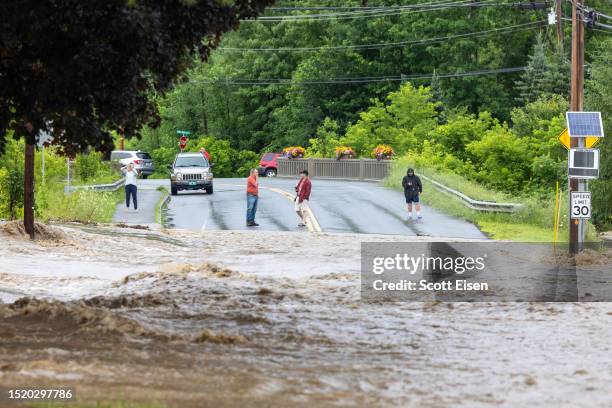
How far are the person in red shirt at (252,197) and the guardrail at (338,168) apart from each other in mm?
27787

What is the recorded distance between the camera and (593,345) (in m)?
15.1

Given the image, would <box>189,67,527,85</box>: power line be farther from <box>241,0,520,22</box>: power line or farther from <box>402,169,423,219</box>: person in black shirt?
<box>402,169,423,219</box>: person in black shirt

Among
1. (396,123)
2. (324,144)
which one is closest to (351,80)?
(324,144)

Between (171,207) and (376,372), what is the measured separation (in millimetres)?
32709

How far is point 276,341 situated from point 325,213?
87.9 ft

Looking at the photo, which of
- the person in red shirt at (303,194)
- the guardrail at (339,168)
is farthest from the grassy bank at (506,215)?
the person in red shirt at (303,194)

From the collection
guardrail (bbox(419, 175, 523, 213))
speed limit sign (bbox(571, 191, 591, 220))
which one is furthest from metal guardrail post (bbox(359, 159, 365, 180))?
speed limit sign (bbox(571, 191, 591, 220))

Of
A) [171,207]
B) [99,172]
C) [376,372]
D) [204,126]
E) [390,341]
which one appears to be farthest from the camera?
[204,126]

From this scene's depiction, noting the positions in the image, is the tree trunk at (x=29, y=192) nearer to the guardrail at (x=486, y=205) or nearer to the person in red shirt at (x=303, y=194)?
the person in red shirt at (x=303, y=194)

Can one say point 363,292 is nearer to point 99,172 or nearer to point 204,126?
point 99,172

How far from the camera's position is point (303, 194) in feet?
116

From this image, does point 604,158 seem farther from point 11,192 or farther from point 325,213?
point 11,192

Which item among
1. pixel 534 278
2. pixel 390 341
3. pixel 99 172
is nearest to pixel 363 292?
pixel 534 278

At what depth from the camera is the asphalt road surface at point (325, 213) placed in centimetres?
3609
